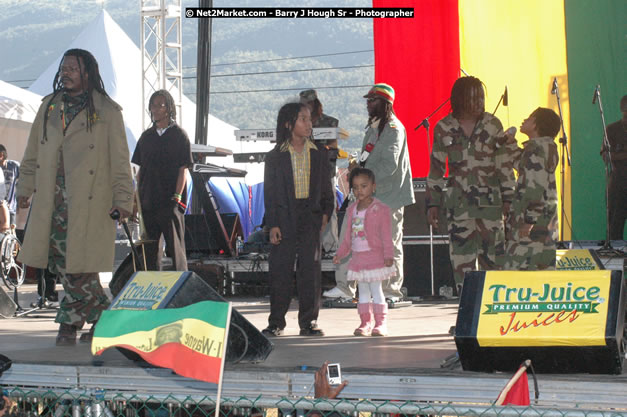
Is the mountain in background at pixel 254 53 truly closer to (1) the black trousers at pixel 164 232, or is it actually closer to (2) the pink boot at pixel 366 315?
(1) the black trousers at pixel 164 232

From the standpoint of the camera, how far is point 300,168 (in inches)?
276

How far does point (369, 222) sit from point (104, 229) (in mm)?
1951

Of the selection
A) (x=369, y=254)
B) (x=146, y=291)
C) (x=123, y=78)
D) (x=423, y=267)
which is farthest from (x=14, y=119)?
(x=146, y=291)

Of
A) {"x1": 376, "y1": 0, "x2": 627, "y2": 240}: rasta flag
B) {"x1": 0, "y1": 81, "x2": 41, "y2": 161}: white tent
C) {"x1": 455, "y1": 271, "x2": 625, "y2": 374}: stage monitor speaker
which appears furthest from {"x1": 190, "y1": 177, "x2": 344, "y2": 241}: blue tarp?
{"x1": 455, "y1": 271, "x2": 625, "y2": 374}: stage monitor speaker

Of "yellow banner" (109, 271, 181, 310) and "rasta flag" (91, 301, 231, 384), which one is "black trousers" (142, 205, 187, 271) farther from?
"rasta flag" (91, 301, 231, 384)

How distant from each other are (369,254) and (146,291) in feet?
8.39

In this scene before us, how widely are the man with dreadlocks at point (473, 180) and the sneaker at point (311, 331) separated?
3.53ft

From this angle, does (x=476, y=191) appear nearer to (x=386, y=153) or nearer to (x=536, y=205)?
(x=536, y=205)

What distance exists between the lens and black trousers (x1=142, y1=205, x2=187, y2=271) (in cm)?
796

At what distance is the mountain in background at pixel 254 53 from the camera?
12238 cm

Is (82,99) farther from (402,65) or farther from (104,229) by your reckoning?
(402,65)

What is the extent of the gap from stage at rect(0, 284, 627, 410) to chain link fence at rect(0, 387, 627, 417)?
0.08m

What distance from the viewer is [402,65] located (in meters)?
Result: 12.1

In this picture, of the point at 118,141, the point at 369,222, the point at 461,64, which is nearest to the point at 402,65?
the point at 461,64
